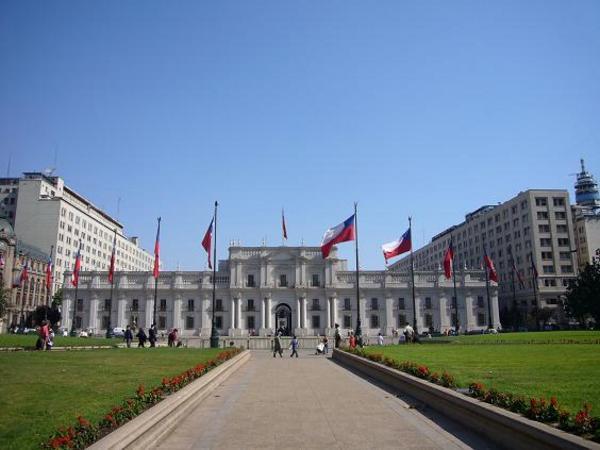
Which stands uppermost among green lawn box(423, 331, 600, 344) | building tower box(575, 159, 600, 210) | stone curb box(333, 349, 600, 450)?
building tower box(575, 159, 600, 210)

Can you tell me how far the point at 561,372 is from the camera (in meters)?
15.1

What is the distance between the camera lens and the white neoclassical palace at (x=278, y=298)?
7744 centimetres

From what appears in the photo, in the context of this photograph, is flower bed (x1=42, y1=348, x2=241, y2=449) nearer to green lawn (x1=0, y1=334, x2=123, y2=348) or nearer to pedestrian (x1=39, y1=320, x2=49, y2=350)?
pedestrian (x1=39, y1=320, x2=49, y2=350)

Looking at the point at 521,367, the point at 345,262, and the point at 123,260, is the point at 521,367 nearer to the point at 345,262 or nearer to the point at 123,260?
the point at 345,262

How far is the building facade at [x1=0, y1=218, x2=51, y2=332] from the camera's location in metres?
71.9

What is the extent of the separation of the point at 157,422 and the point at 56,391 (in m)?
4.92

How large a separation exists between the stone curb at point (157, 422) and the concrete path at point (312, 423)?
0.73 ft

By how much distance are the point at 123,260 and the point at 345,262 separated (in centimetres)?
6483

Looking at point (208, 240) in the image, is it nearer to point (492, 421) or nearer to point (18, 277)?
point (492, 421)

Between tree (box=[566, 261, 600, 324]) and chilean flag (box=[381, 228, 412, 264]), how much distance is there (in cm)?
3295

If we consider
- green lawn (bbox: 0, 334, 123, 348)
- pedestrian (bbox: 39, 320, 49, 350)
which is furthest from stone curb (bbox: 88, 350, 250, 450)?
green lawn (bbox: 0, 334, 123, 348)

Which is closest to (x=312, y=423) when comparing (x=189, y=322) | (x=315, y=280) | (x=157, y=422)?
(x=157, y=422)

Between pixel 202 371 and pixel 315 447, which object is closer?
pixel 315 447

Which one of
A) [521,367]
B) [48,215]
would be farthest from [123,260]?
[521,367]
